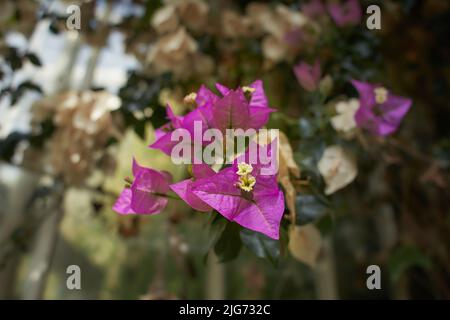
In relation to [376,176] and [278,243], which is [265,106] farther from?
[376,176]

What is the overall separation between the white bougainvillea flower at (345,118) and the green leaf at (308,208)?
0.14 metres

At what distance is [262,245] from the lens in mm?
486

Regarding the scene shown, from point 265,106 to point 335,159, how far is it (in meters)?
0.19

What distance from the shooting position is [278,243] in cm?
49

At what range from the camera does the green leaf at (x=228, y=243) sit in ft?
1.60

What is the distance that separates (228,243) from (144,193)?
118mm

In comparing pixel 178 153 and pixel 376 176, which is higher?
pixel 376 176

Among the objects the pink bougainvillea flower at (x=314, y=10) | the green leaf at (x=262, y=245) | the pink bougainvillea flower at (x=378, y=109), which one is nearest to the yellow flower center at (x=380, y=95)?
the pink bougainvillea flower at (x=378, y=109)

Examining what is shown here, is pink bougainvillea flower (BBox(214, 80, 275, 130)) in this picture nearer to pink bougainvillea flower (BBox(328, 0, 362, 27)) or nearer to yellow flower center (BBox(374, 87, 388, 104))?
yellow flower center (BBox(374, 87, 388, 104))

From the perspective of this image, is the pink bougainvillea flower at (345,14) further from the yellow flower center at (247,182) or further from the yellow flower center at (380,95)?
the yellow flower center at (247,182)

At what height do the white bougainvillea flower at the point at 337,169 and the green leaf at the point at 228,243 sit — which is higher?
the white bougainvillea flower at the point at 337,169

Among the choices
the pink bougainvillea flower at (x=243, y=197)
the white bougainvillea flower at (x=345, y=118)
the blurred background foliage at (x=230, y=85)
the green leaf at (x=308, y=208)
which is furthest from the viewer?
the blurred background foliage at (x=230, y=85)

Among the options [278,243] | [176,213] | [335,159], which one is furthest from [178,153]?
[176,213]

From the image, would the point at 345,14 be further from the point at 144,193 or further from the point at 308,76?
the point at 144,193
